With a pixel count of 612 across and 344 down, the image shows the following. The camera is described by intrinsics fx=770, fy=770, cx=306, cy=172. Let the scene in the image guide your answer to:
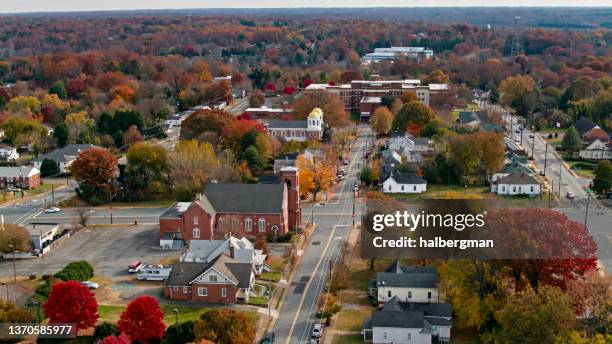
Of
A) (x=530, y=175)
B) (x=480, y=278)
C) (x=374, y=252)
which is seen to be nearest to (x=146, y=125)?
(x=530, y=175)

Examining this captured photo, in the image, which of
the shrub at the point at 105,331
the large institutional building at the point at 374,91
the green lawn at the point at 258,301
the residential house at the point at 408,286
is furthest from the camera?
the large institutional building at the point at 374,91

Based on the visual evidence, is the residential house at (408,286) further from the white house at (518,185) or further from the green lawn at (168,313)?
the white house at (518,185)

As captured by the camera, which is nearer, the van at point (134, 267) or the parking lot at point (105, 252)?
the van at point (134, 267)

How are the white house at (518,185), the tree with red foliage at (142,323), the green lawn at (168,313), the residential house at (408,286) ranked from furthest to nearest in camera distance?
the white house at (518,185), the residential house at (408,286), the green lawn at (168,313), the tree with red foliage at (142,323)

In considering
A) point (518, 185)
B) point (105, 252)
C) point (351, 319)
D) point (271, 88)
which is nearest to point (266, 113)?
point (271, 88)

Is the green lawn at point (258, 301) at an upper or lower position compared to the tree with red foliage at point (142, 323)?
lower

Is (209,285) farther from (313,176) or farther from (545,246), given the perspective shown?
(313,176)

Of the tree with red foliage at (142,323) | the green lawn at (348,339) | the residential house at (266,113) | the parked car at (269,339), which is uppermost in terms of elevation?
the tree with red foliage at (142,323)

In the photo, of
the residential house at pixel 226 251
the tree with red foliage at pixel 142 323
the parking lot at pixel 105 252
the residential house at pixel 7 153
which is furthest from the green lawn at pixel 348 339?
the residential house at pixel 7 153
